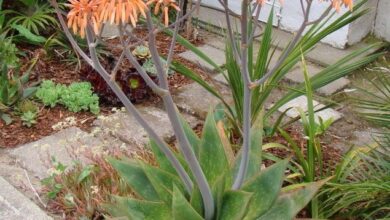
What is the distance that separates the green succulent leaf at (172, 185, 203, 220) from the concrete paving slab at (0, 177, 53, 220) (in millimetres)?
975

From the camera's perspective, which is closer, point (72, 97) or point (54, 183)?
point (54, 183)

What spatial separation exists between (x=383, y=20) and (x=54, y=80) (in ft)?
8.65

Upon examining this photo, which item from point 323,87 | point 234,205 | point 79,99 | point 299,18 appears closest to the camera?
point 234,205

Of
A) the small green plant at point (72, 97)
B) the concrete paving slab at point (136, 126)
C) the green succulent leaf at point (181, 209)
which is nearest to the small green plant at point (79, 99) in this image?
the small green plant at point (72, 97)

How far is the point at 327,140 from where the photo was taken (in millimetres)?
3611

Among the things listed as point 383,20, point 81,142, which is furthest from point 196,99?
point 383,20

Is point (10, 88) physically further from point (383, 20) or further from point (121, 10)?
point (383, 20)

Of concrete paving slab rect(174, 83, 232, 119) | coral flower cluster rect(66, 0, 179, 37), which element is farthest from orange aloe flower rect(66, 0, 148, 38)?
concrete paving slab rect(174, 83, 232, 119)

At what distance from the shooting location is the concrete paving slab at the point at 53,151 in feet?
10.9

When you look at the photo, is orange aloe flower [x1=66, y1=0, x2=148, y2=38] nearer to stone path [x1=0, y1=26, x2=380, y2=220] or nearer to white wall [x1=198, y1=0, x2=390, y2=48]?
stone path [x1=0, y1=26, x2=380, y2=220]

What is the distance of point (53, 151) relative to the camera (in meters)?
3.49

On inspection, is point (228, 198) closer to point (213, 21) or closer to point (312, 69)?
point (312, 69)

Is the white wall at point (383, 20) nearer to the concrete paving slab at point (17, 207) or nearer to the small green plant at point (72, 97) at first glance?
the small green plant at point (72, 97)

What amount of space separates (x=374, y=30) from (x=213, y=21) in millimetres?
1382
